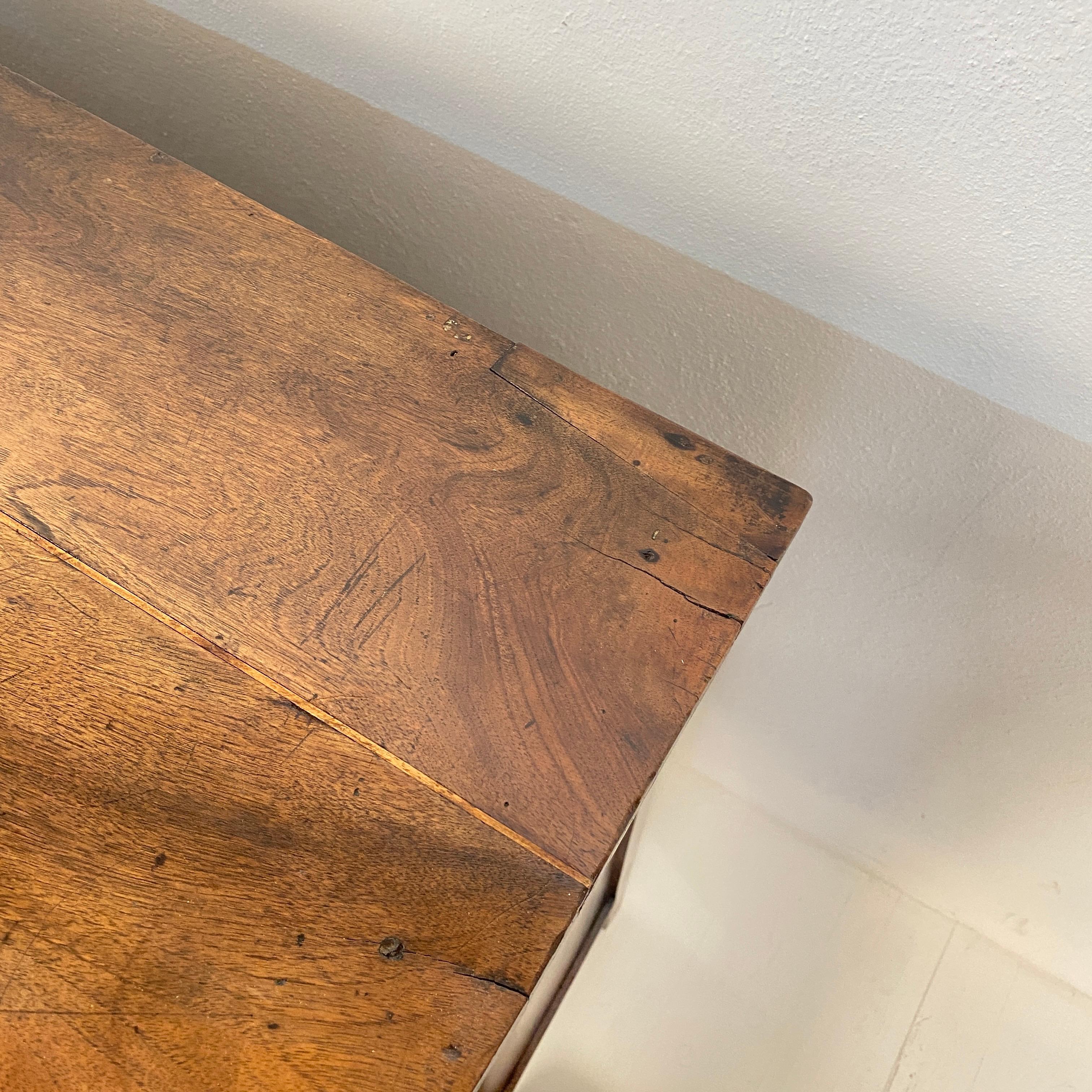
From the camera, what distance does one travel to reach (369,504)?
0.57 metres

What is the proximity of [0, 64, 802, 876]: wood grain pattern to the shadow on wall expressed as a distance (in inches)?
8.5

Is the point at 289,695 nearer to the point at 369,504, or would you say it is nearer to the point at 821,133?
the point at 369,504

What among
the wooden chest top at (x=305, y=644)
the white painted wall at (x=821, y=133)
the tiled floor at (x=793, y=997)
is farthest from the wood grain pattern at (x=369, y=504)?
the tiled floor at (x=793, y=997)

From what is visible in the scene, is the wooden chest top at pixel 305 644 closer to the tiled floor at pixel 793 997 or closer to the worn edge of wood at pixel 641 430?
the worn edge of wood at pixel 641 430

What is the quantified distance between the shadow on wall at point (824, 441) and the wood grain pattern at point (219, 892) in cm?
50

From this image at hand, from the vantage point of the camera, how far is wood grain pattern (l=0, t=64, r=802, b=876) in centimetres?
51

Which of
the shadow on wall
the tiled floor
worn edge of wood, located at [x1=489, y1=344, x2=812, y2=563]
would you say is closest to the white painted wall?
the shadow on wall

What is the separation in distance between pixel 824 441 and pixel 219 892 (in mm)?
636

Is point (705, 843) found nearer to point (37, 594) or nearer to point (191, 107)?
point (37, 594)

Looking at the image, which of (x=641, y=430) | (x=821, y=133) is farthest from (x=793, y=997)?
(x=821, y=133)

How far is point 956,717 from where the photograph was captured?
996 mm

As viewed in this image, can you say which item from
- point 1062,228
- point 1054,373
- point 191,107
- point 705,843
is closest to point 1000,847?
point 705,843

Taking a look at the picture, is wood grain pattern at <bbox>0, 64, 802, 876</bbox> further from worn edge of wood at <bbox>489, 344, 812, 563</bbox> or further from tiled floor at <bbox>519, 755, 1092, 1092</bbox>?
tiled floor at <bbox>519, 755, 1092, 1092</bbox>

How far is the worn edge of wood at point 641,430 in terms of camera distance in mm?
586
